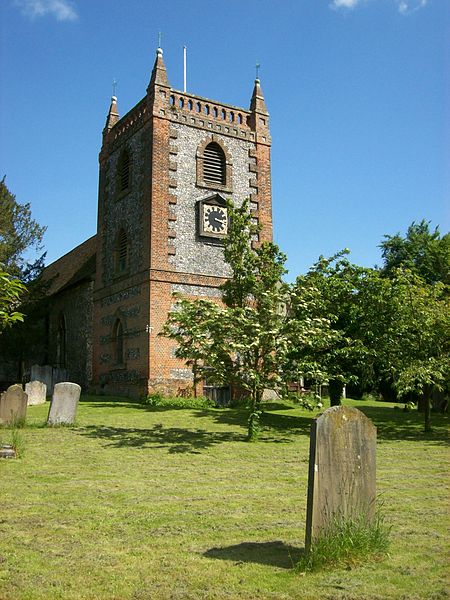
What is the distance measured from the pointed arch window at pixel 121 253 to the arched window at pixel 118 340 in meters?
2.41

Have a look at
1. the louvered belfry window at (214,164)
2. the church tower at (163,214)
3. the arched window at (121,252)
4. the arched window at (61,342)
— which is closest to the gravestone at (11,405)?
the church tower at (163,214)

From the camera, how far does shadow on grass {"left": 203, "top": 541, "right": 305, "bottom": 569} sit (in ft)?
18.1

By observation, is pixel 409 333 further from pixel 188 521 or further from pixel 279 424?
pixel 188 521

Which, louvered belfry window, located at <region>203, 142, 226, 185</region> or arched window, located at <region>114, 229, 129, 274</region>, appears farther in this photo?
arched window, located at <region>114, 229, 129, 274</region>

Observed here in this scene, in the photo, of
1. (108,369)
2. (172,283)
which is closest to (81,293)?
(108,369)

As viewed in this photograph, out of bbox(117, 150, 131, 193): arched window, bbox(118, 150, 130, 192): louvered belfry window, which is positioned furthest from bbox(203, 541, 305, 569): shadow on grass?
bbox(118, 150, 130, 192): louvered belfry window

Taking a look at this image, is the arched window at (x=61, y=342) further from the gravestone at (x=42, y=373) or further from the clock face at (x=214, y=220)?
the clock face at (x=214, y=220)

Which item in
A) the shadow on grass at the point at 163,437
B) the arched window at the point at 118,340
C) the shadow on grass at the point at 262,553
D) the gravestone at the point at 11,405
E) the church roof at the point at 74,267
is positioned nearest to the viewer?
the shadow on grass at the point at 262,553

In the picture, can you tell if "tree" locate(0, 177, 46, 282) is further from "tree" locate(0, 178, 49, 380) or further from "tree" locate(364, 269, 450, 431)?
"tree" locate(364, 269, 450, 431)

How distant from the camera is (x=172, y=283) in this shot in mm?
25109

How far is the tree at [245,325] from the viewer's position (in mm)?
13906

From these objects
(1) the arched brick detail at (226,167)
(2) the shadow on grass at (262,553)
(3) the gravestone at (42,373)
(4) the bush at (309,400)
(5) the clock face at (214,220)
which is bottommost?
(2) the shadow on grass at (262,553)

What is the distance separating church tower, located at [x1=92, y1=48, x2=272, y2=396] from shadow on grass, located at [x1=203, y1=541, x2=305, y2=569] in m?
18.2

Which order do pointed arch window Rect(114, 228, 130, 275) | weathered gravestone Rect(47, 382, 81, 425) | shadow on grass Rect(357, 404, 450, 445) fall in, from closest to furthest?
1. weathered gravestone Rect(47, 382, 81, 425)
2. shadow on grass Rect(357, 404, 450, 445)
3. pointed arch window Rect(114, 228, 130, 275)
